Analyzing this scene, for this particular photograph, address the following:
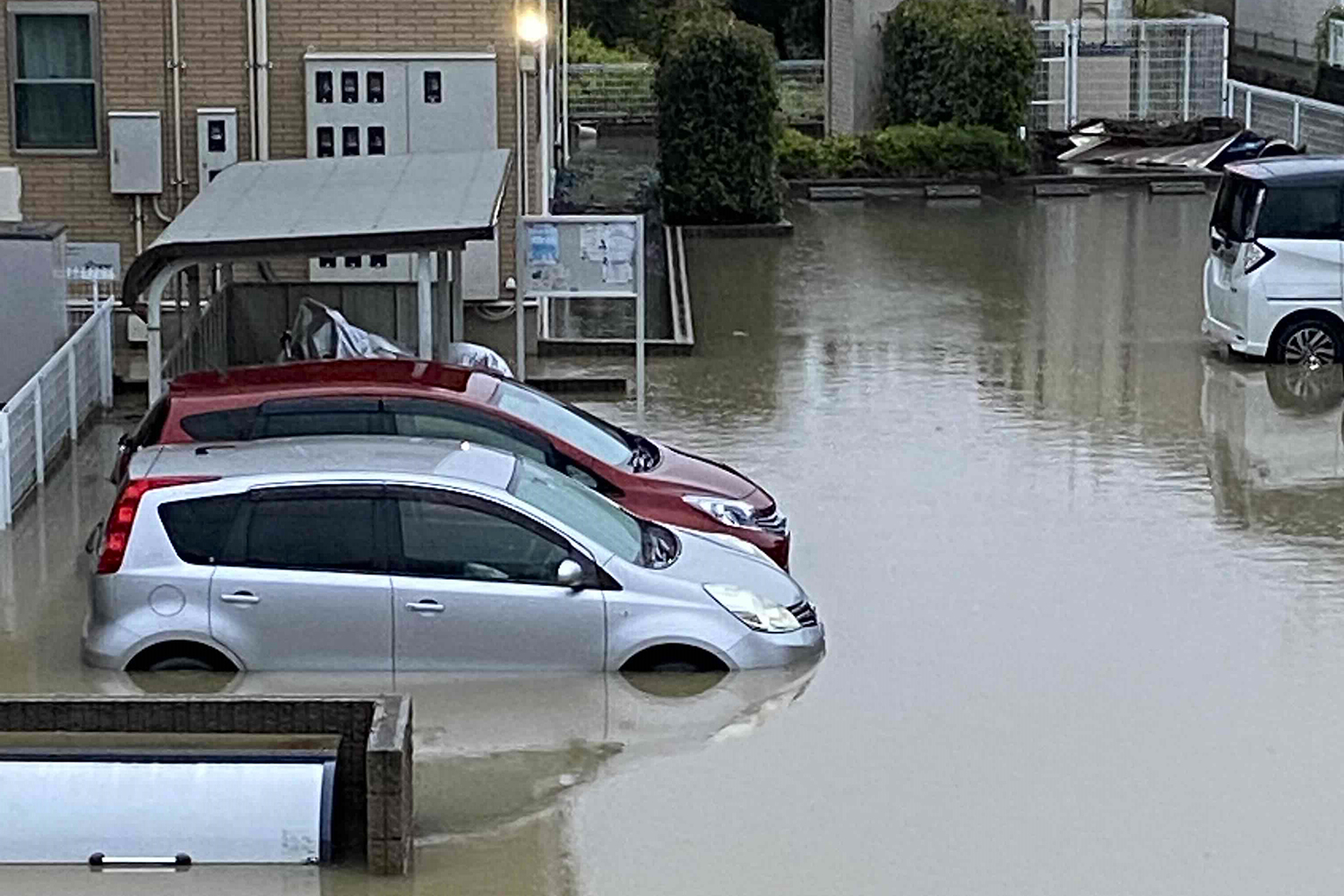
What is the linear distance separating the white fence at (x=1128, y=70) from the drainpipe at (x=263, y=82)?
703 inches

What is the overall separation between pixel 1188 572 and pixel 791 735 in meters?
3.97

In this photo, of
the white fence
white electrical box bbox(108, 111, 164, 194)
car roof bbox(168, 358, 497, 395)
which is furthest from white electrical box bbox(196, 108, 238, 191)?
the white fence

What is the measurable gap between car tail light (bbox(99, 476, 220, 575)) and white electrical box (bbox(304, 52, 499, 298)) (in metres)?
9.78

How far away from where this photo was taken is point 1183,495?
16.7 m

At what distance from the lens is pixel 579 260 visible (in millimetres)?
20641

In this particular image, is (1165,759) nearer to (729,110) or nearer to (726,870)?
(726,870)

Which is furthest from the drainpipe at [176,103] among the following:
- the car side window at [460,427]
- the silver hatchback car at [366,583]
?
the silver hatchback car at [366,583]

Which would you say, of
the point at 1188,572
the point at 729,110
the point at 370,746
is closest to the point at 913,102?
the point at 729,110

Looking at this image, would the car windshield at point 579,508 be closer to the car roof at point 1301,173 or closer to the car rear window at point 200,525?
the car rear window at point 200,525

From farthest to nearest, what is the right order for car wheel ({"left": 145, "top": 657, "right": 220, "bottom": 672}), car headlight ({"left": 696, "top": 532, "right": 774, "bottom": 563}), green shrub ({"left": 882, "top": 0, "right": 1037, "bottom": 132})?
green shrub ({"left": 882, "top": 0, "right": 1037, "bottom": 132})
car headlight ({"left": 696, "top": 532, "right": 774, "bottom": 563})
car wheel ({"left": 145, "top": 657, "right": 220, "bottom": 672})

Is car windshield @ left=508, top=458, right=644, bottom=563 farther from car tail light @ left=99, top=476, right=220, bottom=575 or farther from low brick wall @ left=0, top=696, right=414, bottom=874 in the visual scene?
low brick wall @ left=0, top=696, right=414, bottom=874

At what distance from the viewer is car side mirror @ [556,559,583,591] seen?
12.1 metres

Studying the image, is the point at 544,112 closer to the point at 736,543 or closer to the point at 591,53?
the point at 736,543

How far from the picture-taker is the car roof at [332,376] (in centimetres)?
1450
